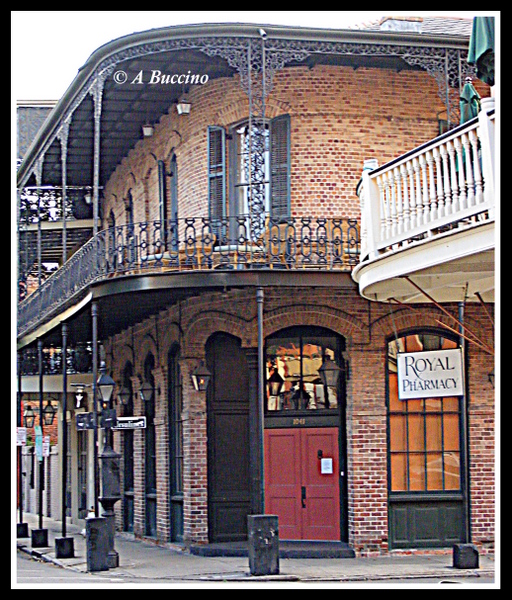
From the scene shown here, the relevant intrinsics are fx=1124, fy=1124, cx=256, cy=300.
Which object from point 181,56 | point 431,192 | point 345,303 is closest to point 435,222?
point 431,192

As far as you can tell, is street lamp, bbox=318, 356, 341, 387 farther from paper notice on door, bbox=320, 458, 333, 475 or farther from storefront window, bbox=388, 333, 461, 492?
paper notice on door, bbox=320, 458, 333, 475

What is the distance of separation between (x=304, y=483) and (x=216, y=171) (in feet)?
18.4

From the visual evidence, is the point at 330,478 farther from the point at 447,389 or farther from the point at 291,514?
the point at 447,389

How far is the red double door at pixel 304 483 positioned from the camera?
18703 mm

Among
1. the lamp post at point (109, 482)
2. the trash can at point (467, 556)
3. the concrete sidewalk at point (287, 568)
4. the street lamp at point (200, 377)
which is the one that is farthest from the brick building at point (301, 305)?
the trash can at point (467, 556)

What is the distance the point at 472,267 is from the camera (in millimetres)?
12617

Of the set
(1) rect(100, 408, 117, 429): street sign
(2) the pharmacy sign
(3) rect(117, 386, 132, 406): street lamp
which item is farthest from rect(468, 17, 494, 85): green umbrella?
(3) rect(117, 386, 132, 406): street lamp

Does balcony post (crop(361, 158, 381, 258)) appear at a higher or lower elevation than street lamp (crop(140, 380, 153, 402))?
higher

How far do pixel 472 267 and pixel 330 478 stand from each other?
7114mm

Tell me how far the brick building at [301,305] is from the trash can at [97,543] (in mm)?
2536

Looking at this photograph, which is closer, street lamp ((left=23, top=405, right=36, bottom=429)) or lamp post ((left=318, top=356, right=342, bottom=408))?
lamp post ((left=318, top=356, right=342, bottom=408))

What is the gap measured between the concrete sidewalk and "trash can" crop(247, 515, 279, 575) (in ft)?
0.50

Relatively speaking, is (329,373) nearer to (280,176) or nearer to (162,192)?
(280,176)

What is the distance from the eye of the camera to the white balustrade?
11.4m
